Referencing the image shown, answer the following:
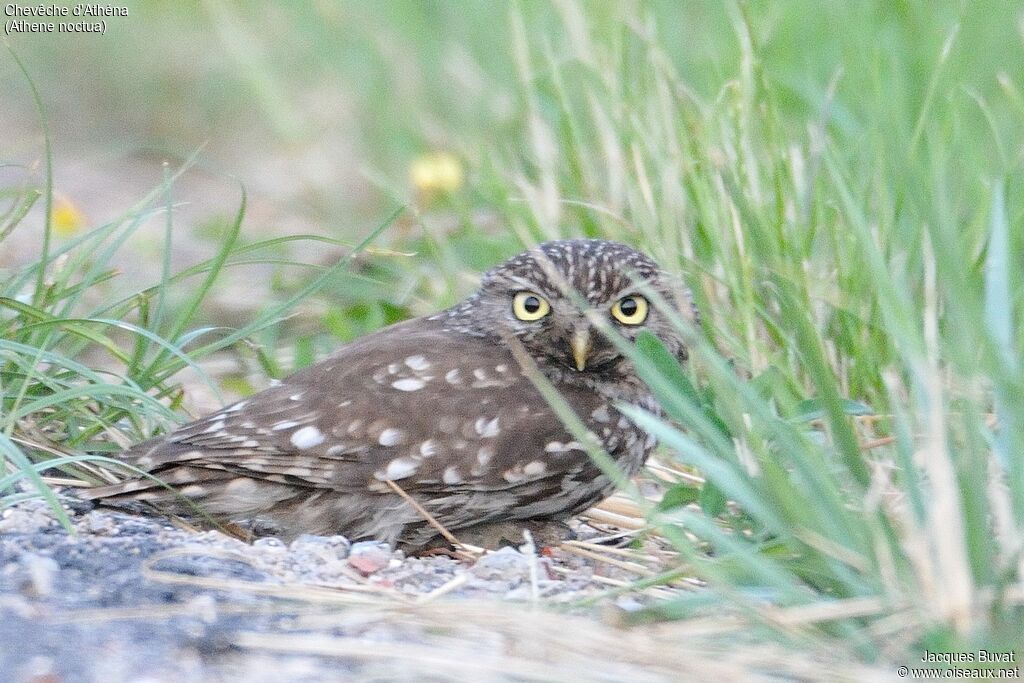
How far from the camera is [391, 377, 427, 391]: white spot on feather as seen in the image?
3.64 m

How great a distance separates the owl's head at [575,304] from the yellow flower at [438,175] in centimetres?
255

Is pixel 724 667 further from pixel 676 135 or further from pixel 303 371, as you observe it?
pixel 676 135

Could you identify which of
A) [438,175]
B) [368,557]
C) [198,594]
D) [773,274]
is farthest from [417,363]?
[438,175]

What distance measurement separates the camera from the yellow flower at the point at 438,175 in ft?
22.0

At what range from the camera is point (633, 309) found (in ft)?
13.0

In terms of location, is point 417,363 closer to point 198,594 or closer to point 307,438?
point 307,438

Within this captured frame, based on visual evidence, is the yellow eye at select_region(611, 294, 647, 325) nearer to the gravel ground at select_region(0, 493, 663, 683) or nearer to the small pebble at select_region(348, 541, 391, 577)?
the gravel ground at select_region(0, 493, 663, 683)

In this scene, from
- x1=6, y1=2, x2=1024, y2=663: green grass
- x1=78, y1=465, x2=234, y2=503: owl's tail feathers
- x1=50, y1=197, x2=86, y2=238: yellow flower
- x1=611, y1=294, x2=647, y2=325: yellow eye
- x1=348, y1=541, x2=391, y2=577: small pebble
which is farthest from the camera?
x1=50, y1=197, x2=86, y2=238: yellow flower

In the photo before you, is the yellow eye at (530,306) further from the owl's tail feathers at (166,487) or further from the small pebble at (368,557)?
the owl's tail feathers at (166,487)

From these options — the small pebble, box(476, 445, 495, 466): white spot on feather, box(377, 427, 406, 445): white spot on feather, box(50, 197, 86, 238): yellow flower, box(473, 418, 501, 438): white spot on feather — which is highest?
box(50, 197, 86, 238): yellow flower

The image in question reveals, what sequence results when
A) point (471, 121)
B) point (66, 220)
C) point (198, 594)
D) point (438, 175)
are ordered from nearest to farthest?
point (198, 594) → point (66, 220) → point (438, 175) → point (471, 121)

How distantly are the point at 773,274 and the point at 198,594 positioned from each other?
1791mm

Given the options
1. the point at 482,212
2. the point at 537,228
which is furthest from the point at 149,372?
the point at 482,212

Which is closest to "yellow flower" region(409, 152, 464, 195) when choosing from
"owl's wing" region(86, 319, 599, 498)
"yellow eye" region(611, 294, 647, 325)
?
"yellow eye" region(611, 294, 647, 325)
